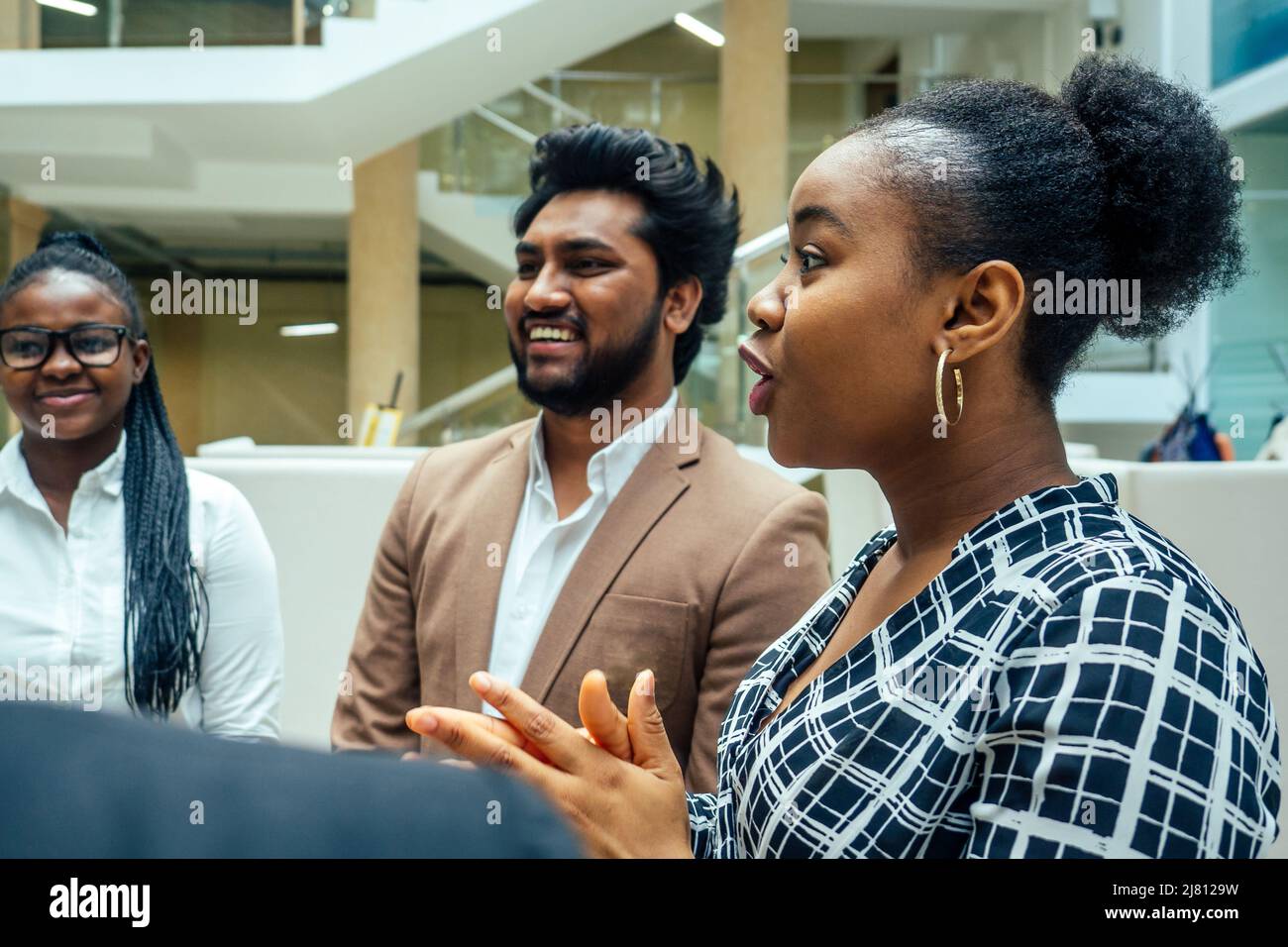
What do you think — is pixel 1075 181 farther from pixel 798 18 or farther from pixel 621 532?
pixel 798 18

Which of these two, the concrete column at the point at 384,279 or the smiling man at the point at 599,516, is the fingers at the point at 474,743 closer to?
the smiling man at the point at 599,516

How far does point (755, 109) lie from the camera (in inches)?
344

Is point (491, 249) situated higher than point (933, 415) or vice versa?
point (491, 249)

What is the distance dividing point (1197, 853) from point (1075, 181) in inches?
21.6

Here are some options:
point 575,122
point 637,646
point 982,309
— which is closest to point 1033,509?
point 982,309

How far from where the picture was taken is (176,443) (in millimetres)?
1939

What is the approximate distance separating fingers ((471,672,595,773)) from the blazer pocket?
63 centimetres

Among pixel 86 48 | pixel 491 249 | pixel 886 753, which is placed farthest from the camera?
pixel 491 249

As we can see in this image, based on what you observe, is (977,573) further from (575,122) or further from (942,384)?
(575,122)

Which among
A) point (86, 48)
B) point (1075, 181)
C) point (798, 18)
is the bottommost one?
point (1075, 181)

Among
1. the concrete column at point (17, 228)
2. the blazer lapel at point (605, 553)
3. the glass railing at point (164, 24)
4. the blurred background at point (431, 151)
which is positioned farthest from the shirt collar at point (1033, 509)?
the concrete column at point (17, 228)

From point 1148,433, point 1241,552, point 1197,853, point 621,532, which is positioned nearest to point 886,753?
point 1197,853

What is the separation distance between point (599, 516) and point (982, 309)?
94 centimetres

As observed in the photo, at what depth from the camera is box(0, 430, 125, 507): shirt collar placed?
5.92 ft
